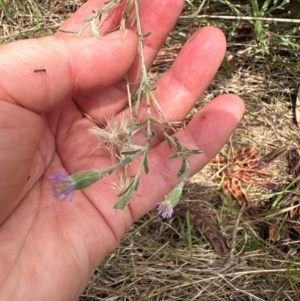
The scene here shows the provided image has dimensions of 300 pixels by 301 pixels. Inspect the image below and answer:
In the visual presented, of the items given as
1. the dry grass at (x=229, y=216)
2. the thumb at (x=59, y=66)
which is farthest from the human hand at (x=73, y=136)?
the dry grass at (x=229, y=216)

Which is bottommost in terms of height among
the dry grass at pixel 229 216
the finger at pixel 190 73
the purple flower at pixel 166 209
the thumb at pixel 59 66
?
the dry grass at pixel 229 216

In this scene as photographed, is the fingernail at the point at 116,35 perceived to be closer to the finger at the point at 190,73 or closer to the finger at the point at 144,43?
the finger at the point at 144,43

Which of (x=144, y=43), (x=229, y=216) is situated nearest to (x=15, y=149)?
(x=144, y=43)

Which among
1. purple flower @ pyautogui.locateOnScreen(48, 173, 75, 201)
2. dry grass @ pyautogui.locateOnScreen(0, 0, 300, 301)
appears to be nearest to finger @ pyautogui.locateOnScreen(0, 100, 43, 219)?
purple flower @ pyautogui.locateOnScreen(48, 173, 75, 201)

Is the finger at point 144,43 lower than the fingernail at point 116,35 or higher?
lower

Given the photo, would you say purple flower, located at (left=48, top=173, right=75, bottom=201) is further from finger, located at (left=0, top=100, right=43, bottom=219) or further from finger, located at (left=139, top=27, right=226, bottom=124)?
finger, located at (left=139, top=27, right=226, bottom=124)

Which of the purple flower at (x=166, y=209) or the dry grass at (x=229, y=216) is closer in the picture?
the purple flower at (x=166, y=209)

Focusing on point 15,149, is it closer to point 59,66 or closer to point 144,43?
point 59,66
